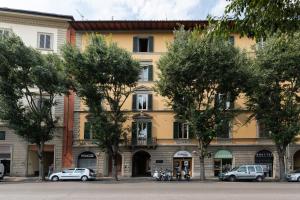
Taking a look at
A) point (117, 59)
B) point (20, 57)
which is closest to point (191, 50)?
point (117, 59)

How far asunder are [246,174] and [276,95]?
7.63 meters

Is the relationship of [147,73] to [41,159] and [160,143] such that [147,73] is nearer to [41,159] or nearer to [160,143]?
[160,143]

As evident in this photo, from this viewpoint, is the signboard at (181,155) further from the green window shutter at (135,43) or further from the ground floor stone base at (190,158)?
the green window shutter at (135,43)

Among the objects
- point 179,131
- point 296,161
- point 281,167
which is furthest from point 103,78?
point 296,161

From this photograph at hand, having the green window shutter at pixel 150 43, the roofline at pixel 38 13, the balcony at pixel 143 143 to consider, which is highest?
the roofline at pixel 38 13

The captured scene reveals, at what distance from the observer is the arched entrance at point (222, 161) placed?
48.5 metres

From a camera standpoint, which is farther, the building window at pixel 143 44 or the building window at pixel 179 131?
the building window at pixel 143 44

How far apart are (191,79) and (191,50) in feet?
8.62

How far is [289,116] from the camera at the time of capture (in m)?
41.4

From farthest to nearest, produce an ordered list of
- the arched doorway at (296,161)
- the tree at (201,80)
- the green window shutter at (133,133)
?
the arched doorway at (296,161), the green window shutter at (133,133), the tree at (201,80)

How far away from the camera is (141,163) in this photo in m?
49.8

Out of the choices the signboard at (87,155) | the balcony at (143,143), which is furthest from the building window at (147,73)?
the signboard at (87,155)

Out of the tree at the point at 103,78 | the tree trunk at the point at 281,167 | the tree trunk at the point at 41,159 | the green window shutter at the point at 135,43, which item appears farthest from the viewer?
the green window shutter at the point at 135,43

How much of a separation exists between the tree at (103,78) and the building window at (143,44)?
835cm
